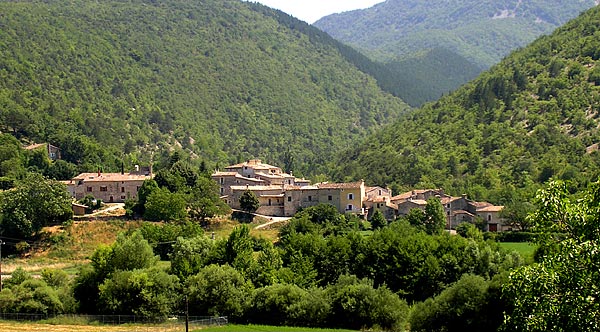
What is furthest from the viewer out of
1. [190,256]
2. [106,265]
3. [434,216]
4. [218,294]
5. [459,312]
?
A: [434,216]

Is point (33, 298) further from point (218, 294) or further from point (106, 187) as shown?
point (106, 187)

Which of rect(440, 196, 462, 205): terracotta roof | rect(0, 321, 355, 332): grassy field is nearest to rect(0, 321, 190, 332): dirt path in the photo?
rect(0, 321, 355, 332): grassy field

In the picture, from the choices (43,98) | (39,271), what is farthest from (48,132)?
(39,271)

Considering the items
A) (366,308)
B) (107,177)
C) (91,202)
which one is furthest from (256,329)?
(107,177)

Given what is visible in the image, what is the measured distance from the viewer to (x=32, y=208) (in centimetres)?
7462

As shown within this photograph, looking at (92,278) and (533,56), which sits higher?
(533,56)

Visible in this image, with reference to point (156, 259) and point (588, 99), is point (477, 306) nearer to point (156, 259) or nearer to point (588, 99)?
point (156, 259)

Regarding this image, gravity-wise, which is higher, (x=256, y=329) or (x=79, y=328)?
(x=79, y=328)

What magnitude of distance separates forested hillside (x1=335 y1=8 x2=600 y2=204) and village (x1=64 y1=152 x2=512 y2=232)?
719cm

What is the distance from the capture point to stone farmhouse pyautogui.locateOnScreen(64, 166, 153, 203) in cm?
9194

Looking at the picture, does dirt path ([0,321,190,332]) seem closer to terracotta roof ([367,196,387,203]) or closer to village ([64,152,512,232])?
village ([64,152,512,232])

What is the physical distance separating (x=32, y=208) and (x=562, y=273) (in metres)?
64.1

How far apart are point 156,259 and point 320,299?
54.3 feet

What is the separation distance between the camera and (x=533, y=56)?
147000 millimetres
